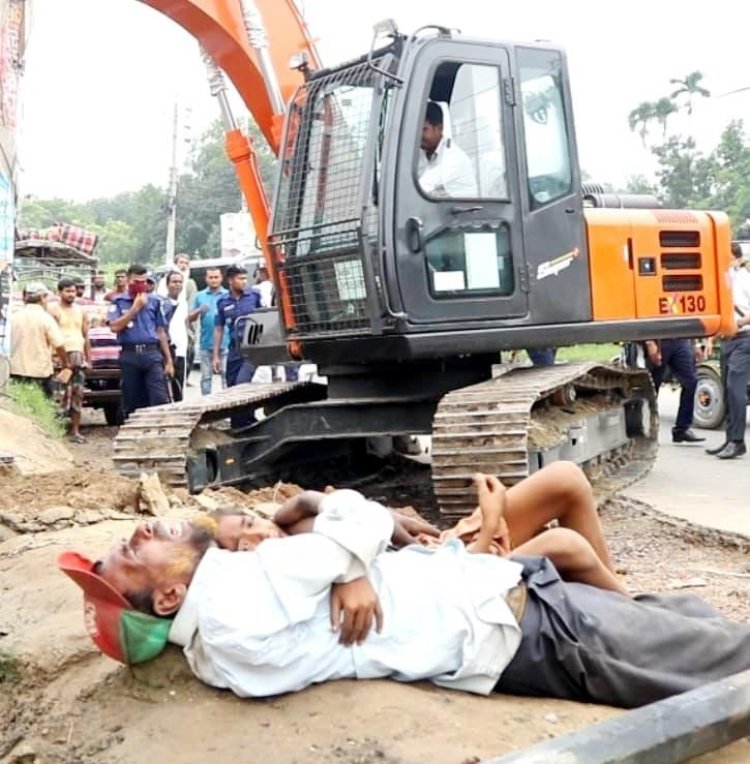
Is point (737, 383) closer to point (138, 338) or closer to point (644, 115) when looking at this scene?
point (138, 338)

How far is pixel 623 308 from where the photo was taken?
823 centimetres

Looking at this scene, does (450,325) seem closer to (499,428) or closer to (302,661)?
(499,428)

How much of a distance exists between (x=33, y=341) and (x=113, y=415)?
258 centimetres

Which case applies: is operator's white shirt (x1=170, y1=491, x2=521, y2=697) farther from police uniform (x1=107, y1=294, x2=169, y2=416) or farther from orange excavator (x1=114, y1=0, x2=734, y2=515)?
police uniform (x1=107, y1=294, x2=169, y2=416)

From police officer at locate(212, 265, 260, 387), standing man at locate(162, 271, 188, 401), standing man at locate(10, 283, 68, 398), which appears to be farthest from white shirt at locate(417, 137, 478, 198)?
standing man at locate(162, 271, 188, 401)

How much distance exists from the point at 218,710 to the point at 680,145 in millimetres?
54290

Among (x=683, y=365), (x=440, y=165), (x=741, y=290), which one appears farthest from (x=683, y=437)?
(x=440, y=165)

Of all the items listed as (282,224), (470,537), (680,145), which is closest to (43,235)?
(282,224)

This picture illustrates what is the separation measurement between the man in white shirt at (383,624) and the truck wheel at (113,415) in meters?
11.1

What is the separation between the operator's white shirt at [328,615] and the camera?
3062mm

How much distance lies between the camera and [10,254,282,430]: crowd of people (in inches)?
430

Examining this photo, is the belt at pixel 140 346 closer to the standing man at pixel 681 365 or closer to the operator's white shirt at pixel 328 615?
the standing man at pixel 681 365

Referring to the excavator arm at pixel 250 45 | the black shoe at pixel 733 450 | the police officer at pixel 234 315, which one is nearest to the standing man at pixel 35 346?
the police officer at pixel 234 315

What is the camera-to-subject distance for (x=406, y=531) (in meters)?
3.93
